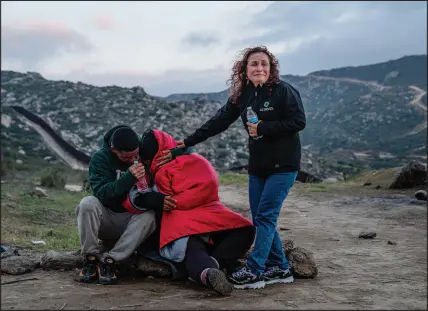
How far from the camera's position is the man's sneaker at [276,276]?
13.5 ft

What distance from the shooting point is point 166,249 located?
4.14 meters

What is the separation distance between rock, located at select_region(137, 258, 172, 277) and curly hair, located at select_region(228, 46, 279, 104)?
4.93 feet

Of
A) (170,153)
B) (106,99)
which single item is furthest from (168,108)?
(170,153)

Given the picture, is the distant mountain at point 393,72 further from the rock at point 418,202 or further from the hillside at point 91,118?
the rock at point 418,202

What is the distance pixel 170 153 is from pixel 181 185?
299mm

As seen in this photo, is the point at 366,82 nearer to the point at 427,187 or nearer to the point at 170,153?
the point at 427,187

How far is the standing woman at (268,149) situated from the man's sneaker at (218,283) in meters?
0.34

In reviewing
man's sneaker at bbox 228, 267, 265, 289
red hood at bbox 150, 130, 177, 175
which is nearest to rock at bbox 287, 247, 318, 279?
man's sneaker at bbox 228, 267, 265, 289

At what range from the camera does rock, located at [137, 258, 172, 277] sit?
4.20 meters

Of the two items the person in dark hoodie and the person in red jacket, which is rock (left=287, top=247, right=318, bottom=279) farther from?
the person in dark hoodie

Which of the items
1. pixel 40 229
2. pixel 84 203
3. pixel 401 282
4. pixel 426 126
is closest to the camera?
pixel 84 203

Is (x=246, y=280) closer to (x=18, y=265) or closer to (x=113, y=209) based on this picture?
(x=113, y=209)

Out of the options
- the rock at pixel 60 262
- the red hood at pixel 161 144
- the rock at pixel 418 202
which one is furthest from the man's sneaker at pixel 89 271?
the rock at pixel 418 202

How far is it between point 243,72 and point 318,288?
6.08 feet
